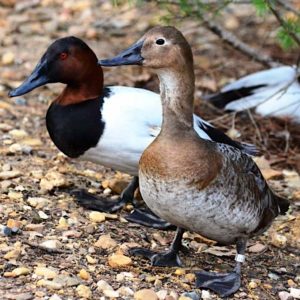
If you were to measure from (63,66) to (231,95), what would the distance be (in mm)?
1924

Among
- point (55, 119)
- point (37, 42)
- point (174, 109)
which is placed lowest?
point (37, 42)

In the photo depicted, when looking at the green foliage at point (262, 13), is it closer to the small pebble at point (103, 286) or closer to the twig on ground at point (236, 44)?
the twig on ground at point (236, 44)

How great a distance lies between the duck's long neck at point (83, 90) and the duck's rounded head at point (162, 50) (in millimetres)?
1014

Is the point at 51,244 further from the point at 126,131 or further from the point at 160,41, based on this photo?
the point at 160,41

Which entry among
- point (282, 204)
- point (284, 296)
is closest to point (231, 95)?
point (282, 204)

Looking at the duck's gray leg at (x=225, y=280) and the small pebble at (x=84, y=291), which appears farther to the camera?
the duck's gray leg at (x=225, y=280)

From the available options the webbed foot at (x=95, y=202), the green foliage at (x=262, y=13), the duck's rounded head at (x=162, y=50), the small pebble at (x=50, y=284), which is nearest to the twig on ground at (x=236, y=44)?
the green foliage at (x=262, y=13)

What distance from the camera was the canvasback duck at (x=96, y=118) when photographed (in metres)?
4.51

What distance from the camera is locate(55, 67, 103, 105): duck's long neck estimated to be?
4742 mm

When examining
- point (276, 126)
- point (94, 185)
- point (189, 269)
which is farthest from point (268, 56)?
point (189, 269)

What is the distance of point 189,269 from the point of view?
3957 mm

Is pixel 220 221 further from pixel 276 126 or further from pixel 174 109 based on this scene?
pixel 276 126

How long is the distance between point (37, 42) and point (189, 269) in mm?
3854

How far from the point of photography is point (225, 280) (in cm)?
379
